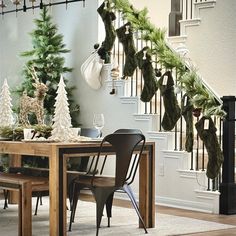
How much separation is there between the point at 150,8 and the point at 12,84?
2.35 meters

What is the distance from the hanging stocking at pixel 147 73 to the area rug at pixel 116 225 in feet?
5.08

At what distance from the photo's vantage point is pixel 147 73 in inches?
304

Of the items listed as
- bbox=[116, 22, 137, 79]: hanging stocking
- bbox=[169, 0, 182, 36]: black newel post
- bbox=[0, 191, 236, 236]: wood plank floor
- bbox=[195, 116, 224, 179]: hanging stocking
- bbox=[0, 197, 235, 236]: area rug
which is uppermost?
bbox=[169, 0, 182, 36]: black newel post

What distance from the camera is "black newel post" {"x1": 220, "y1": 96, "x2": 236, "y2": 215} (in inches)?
270

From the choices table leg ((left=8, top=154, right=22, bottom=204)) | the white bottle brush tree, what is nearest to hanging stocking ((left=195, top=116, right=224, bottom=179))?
the white bottle brush tree

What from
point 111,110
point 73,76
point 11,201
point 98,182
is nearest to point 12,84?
point 73,76

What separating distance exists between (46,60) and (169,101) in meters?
2.17

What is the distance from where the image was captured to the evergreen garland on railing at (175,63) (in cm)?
695

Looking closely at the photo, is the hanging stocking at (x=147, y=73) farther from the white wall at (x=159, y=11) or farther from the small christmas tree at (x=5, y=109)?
the white wall at (x=159, y=11)

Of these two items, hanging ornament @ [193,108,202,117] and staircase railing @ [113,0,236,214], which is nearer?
staircase railing @ [113,0,236,214]

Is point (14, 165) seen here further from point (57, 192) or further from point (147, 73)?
point (57, 192)

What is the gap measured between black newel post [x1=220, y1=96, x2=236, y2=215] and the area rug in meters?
0.60

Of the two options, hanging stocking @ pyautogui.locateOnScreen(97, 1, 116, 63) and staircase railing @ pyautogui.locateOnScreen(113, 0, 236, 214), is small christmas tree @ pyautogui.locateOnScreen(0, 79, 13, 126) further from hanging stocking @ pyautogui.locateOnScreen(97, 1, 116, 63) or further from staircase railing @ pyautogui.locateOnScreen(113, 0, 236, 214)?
hanging stocking @ pyautogui.locateOnScreen(97, 1, 116, 63)

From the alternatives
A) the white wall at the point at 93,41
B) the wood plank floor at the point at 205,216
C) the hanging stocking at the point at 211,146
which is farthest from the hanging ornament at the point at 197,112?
the white wall at the point at 93,41
